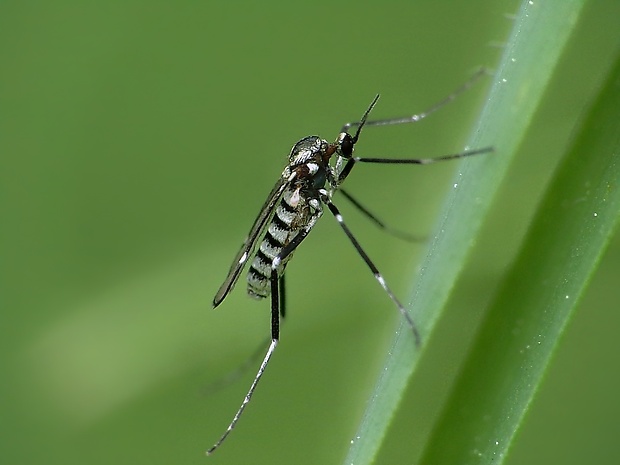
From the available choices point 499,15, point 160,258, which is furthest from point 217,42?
point 499,15

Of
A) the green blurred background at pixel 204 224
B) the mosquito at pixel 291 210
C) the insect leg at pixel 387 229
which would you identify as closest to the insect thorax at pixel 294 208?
the mosquito at pixel 291 210

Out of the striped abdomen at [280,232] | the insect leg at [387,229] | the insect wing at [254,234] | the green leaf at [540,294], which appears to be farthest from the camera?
the insect leg at [387,229]

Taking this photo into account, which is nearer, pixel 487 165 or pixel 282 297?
pixel 487 165

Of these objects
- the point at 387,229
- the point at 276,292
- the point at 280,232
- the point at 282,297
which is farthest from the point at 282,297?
the point at 387,229

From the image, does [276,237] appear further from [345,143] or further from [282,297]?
[345,143]

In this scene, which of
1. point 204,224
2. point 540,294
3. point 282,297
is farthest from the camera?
point 204,224

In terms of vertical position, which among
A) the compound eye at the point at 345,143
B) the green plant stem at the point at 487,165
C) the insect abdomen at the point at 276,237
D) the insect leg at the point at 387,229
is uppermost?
the green plant stem at the point at 487,165

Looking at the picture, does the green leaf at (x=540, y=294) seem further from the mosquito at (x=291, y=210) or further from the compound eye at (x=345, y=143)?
the compound eye at (x=345, y=143)
